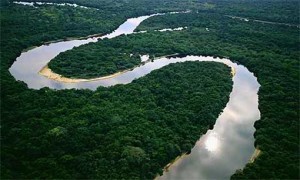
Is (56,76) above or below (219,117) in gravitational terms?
above

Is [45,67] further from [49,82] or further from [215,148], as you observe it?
[215,148]

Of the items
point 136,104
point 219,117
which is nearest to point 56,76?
point 136,104

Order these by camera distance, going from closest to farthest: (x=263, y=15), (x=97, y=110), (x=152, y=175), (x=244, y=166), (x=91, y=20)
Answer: (x=152, y=175)
(x=244, y=166)
(x=97, y=110)
(x=91, y=20)
(x=263, y=15)

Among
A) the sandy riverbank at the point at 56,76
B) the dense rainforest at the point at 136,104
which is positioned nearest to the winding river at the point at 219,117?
the sandy riverbank at the point at 56,76

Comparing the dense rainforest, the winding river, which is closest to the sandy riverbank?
the winding river

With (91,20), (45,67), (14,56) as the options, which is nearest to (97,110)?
(45,67)

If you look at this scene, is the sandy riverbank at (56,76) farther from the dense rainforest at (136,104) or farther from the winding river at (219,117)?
the dense rainforest at (136,104)

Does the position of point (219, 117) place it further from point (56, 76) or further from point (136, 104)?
point (56, 76)
